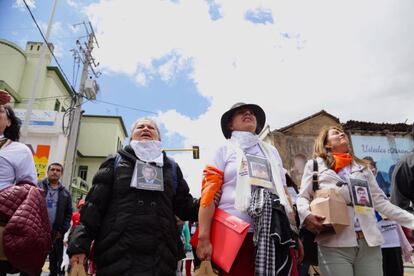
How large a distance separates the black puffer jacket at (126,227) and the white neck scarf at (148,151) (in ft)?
0.25

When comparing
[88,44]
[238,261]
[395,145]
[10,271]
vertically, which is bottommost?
[10,271]

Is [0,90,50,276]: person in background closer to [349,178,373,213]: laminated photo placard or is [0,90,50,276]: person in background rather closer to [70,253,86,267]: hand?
[70,253,86,267]: hand

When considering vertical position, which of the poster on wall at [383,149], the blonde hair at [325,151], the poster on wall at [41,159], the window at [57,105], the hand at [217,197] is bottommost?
the hand at [217,197]

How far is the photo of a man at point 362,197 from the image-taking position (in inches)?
107

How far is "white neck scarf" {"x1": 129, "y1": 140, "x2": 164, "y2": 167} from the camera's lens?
253cm

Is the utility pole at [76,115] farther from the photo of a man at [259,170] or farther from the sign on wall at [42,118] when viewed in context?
the photo of a man at [259,170]

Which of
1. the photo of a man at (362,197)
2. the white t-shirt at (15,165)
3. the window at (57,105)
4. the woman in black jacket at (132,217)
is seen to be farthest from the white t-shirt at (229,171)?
the window at (57,105)

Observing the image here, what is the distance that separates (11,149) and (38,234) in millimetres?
797

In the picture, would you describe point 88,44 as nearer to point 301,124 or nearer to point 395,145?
point 301,124

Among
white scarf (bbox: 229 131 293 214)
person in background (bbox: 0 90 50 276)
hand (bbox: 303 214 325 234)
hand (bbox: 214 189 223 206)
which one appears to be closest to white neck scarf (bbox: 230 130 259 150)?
white scarf (bbox: 229 131 293 214)

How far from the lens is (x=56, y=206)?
5883 mm

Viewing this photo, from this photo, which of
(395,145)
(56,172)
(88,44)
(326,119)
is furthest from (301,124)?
(56,172)

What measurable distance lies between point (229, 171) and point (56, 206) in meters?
4.74

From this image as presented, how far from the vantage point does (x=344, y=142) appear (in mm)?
3104
